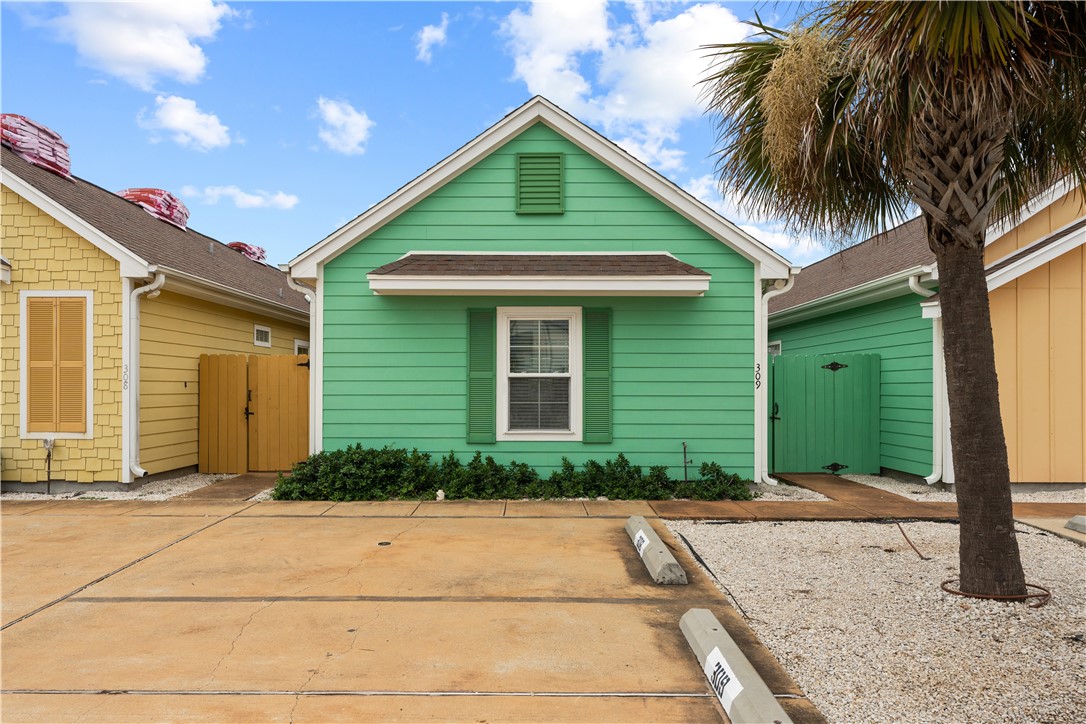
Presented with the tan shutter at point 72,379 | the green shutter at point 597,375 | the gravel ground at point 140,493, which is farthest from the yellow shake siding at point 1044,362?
the tan shutter at point 72,379

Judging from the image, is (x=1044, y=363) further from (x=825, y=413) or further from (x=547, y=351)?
(x=547, y=351)

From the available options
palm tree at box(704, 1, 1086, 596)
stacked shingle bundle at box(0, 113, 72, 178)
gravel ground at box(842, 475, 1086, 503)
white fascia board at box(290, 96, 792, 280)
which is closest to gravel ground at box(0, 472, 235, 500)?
white fascia board at box(290, 96, 792, 280)

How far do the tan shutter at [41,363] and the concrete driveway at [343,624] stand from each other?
6.91 feet

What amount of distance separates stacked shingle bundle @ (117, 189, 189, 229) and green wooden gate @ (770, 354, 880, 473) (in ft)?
41.0

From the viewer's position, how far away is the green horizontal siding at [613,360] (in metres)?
8.57

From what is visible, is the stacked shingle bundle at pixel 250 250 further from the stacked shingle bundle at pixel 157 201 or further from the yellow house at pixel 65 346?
the yellow house at pixel 65 346

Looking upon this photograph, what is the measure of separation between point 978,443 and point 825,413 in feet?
19.8

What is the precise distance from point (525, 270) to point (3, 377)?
23.9 feet

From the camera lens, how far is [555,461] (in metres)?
8.55

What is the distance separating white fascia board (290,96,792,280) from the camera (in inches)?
337

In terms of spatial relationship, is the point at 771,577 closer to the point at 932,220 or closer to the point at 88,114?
the point at 932,220

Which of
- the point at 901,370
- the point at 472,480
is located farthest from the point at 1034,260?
the point at 472,480

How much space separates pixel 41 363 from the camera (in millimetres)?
8414

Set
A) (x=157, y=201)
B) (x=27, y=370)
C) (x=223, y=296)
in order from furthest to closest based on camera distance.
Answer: (x=157, y=201)
(x=223, y=296)
(x=27, y=370)
